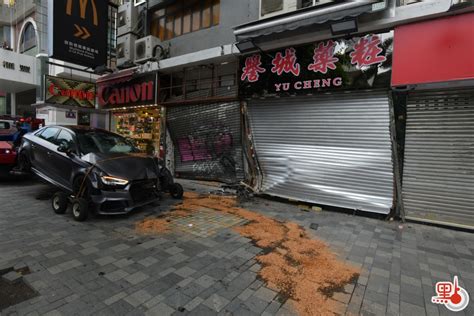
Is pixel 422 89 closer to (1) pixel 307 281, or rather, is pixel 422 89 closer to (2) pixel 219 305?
(1) pixel 307 281

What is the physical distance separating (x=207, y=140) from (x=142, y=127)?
3.63 metres

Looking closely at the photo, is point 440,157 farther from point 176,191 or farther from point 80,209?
point 80,209

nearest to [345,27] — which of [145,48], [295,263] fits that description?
[295,263]

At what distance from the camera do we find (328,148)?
637 centimetres

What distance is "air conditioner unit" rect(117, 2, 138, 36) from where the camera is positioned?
1043cm

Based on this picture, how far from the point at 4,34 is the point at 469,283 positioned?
1147 inches

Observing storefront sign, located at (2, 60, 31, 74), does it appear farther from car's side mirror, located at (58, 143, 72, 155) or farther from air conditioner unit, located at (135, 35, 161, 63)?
car's side mirror, located at (58, 143, 72, 155)

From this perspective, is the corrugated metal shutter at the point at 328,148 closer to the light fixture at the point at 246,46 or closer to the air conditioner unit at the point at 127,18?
the light fixture at the point at 246,46

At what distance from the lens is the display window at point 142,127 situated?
10.2m

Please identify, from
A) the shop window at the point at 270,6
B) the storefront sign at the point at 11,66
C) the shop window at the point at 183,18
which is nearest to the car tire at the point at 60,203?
the shop window at the point at 270,6

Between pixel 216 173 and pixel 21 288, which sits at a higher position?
pixel 216 173

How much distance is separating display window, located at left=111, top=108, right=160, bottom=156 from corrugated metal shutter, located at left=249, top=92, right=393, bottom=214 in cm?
453

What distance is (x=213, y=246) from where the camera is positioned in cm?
408

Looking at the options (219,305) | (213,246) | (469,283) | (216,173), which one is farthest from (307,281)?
(216,173)
